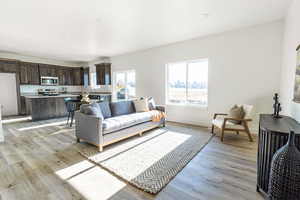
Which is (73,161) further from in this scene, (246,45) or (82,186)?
(246,45)

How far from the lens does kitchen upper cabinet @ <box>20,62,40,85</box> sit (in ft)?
20.6

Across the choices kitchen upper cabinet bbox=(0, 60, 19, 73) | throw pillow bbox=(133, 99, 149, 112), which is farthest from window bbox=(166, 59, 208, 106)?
kitchen upper cabinet bbox=(0, 60, 19, 73)

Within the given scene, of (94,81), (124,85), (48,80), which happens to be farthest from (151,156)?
(48,80)

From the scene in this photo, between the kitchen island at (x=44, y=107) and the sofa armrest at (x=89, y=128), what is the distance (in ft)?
7.58

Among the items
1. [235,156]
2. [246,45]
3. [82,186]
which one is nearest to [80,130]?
[82,186]

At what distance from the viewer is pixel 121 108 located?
4082 mm

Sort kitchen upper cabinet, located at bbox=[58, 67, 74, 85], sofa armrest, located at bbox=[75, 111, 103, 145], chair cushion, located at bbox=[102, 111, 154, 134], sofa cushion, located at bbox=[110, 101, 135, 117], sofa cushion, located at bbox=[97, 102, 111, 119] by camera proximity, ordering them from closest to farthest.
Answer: sofa armrest, located at bbox=[75, 111, 103, 145] < chair cushion, located at bbox=[102, 111, 154, 134] < sofa cushion, located at bbox=[97, 102, 111, 119] < sofa cushion, located at bbox=[110, 101, 135, 117] < kitchen upper cabinet, located at bbox=[58, 67, 74, 85]

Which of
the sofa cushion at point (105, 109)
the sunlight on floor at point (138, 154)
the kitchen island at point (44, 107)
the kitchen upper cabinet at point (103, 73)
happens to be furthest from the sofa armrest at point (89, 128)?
the kitchen upper cabinet at point (103, 73)

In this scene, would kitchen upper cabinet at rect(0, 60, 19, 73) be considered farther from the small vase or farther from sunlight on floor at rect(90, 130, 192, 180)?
the small vase

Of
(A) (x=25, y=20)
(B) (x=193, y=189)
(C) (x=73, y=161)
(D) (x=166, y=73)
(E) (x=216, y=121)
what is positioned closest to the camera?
(B) (x=193, y=189)

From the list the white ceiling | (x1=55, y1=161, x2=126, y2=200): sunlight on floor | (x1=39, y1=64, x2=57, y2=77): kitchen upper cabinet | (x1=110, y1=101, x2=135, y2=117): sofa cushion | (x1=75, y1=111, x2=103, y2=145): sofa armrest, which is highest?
the white ceiling

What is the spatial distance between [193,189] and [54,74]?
788cm

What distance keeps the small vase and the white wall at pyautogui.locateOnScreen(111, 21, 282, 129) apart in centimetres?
268

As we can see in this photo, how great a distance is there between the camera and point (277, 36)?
329 centimetres
